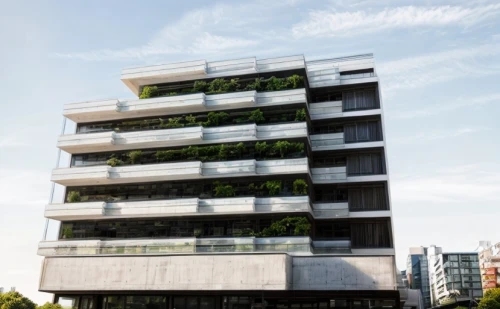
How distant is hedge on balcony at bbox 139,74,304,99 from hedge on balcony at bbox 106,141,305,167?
5394 millimetres

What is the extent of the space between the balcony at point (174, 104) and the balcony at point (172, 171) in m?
5.51

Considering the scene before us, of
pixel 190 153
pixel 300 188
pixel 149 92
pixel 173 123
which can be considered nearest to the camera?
pixel 300 188

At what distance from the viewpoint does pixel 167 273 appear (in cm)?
2925

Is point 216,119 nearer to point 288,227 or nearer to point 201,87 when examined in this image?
point 201,87

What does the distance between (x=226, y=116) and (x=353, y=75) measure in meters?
12.1

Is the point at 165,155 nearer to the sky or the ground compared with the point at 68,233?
nearer to the sky

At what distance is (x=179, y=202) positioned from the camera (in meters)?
36.7

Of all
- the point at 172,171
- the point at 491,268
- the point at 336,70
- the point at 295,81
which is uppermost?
the point at 336,70

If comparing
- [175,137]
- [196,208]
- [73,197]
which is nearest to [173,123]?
[175,137]

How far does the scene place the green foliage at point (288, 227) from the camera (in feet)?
111

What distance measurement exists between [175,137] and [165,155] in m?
1.85

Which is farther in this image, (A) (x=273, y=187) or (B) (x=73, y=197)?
(B) (x=73, y=197)

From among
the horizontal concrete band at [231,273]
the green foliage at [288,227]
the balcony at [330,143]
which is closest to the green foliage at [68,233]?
the horizontal concrete band at [231,273]

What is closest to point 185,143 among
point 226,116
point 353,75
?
point 226,116
